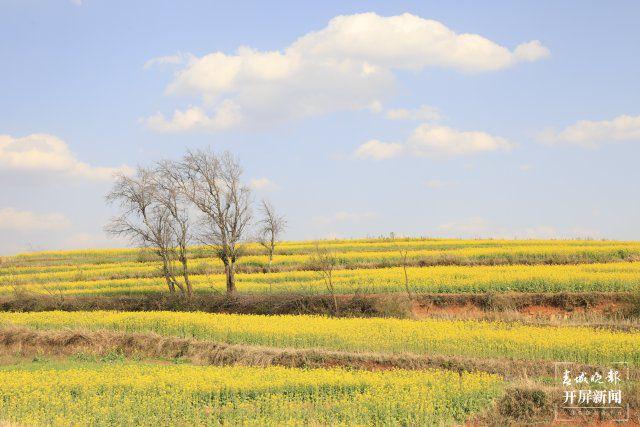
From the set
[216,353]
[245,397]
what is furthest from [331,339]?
[245,397]

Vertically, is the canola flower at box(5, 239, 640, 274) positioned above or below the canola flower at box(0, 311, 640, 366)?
above

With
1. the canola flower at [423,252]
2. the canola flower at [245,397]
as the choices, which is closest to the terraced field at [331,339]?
the canola flower at [245,397]

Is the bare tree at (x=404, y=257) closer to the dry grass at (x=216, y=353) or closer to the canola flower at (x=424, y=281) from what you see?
the canola flower at (x=424, y=281)

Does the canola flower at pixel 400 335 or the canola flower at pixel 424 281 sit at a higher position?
the canola flower at pixel 424 281

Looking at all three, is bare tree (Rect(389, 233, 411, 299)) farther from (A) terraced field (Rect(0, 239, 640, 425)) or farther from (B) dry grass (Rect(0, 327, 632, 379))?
(B) dry grass (Rect(0, 327, 632, 379))

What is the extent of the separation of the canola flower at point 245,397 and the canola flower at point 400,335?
3270 mm

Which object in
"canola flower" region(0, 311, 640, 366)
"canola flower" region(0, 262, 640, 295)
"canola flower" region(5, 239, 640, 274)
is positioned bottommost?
"canola flower" region(0, 311, 640, 366)

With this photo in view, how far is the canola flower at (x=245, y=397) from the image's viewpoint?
1638cm

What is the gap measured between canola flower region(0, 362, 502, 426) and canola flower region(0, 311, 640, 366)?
3270 millimetres

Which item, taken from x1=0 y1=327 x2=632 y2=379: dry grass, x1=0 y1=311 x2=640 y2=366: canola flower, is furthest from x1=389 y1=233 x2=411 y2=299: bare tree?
x1=0 y1=327 x2=632 y2=379: dry grass

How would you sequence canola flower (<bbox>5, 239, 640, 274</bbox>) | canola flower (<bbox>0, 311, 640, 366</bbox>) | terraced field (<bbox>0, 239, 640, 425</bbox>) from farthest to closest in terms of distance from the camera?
1. canola flower (<bbox>5, 239, 640, 274</bbox>)
2. canola flower (<bbox>0, 311, 640, 366</bbox>)
3. terraced field (<bbox>0, 239, 640, 425</bbox>)

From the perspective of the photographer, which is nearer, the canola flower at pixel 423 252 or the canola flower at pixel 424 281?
the canola flower at pixel 424 281

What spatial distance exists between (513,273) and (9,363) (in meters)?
26.4

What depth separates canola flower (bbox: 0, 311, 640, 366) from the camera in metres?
22.7
